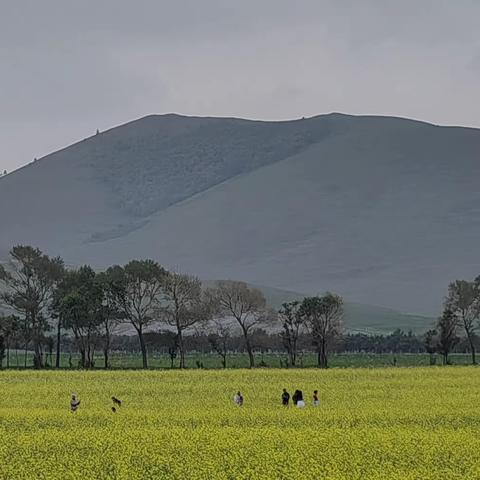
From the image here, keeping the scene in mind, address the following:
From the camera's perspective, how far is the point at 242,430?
28094 millimetres

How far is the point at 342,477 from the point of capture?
1983cm

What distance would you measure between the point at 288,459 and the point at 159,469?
9.41ft

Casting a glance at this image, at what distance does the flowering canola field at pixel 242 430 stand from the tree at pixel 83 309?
24.6 meters

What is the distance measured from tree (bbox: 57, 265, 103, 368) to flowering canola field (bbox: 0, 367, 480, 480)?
24.6 metres

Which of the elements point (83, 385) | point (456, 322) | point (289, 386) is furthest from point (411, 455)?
point (456, 322)

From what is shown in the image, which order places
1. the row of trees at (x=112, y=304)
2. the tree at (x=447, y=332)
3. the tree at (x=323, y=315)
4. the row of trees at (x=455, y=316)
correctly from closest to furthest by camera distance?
the row of trees at (x=112, y=304) < the tree at (x=323, y=315) < the tree at (x=447, y=332) < the row of trees at (x=455, y=316)

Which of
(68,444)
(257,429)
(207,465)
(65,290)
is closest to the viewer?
(207,465)

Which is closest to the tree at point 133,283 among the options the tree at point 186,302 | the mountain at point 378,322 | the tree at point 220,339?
the tree at point 186,302

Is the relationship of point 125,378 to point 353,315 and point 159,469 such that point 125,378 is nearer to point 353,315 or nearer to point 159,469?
point 159,469

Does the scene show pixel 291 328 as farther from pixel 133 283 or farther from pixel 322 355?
pixel 133 283

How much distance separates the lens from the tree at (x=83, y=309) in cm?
7725

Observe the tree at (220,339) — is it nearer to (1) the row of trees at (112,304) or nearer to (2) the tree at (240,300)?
(1) the row of trees at (112,304)

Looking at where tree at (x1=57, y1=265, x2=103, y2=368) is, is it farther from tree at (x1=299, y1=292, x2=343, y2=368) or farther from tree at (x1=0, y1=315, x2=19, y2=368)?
tree at (x1=299, y1=292, x2=343, y2=368)

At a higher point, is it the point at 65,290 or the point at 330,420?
the point at 65,290
